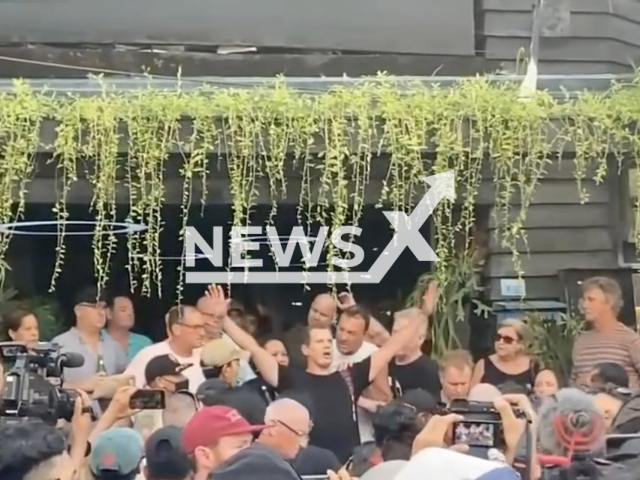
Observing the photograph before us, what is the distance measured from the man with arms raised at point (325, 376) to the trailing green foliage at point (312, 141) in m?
0.49

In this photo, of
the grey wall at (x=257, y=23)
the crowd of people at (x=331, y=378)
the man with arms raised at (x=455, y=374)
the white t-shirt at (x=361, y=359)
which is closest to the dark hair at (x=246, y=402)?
the crowd of people at (x=331, y=378)

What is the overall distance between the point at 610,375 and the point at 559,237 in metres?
0.72

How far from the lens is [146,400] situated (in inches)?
189

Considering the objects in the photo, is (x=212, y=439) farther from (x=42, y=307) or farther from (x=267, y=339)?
(x=42, y=307)

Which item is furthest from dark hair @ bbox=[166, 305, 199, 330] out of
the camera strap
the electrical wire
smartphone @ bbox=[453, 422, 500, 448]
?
smartphone @ bbox=[453, 422, 500, 448]

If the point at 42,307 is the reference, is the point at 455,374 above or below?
below

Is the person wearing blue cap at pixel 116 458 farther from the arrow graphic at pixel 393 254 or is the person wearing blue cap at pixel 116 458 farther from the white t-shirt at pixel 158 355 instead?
the arrow graphic at pixel 393 254

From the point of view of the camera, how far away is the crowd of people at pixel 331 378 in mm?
4387

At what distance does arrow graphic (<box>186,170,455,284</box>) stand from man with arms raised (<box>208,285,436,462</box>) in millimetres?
124

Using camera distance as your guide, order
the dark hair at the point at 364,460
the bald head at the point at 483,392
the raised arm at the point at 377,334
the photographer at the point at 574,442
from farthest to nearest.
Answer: the raised arm at the point at 377,334, the bald head at the point at 483,392, the dark hair at the point at 364,460, the photographer at the point at 574,442

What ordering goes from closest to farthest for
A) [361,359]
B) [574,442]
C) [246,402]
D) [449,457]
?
[449,457], [574,442], [246,402], [361,359]

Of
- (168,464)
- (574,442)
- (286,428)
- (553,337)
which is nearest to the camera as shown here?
(168,464)

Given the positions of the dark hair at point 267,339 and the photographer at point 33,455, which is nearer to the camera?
the photographer at point 33,455

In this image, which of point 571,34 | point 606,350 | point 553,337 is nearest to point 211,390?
point 553,337
